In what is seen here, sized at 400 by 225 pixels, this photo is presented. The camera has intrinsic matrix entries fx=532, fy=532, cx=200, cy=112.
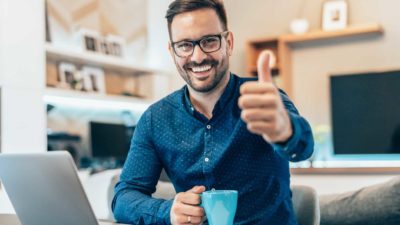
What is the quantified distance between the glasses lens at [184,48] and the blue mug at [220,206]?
1.90 ft

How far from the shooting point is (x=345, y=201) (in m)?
1.80

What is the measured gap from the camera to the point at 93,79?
474 cm

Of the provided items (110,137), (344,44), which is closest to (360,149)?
(344,44)

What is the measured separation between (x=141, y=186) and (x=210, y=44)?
0.47m

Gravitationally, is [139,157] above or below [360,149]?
above

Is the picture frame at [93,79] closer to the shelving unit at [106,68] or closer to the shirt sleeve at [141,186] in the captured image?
the shelving unit at [106,68]

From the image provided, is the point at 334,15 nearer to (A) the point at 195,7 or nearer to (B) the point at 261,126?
(A) the point at 195,7

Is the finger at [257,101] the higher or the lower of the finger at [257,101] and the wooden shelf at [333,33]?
the lower

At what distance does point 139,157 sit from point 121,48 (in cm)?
355

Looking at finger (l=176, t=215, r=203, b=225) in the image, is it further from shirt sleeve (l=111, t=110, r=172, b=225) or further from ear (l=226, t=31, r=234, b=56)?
ear (l=226, t=31, r=234, b=56)

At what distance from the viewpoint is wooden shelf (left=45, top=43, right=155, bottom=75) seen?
13.7ft

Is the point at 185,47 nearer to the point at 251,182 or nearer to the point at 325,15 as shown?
the point at 251,182

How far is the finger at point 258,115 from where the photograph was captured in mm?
903

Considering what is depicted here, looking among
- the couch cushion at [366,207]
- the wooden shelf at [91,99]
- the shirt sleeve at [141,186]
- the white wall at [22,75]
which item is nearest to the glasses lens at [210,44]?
the shirt sleeve at [141,186]
